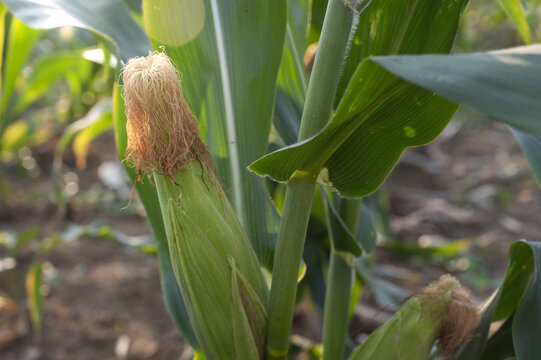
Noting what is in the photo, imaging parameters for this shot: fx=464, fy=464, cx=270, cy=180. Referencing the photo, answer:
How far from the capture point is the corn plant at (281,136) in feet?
1.57

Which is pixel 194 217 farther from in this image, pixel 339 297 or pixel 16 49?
pixel 16 49

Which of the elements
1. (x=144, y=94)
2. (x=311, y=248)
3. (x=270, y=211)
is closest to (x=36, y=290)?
(x=311, y=248)

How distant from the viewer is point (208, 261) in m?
0.55

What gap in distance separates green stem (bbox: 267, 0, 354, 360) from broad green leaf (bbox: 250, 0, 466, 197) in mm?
29

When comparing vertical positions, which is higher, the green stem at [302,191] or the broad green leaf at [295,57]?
the broad green leaf at [295,57]

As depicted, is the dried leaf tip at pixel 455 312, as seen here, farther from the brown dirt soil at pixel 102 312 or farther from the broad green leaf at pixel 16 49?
the broad green leaf at pixel 16 49

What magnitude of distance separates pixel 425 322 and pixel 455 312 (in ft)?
0.15

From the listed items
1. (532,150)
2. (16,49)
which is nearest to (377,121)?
(532,150)

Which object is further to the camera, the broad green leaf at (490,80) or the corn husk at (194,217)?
the corn husk at (194,217)

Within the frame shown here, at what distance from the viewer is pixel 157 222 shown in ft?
2.50

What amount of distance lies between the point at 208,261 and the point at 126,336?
1.19 meters

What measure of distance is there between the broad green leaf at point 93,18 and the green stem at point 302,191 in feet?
1.04

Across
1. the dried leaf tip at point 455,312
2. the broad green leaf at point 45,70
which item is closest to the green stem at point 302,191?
the dried leaf tip at point 455,312

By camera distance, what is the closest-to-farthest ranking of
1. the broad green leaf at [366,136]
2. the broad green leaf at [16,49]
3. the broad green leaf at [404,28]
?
the broad green leaf at [366,136] < the broad green leaf at [404,28] < the broad green leaf at [16,49]
